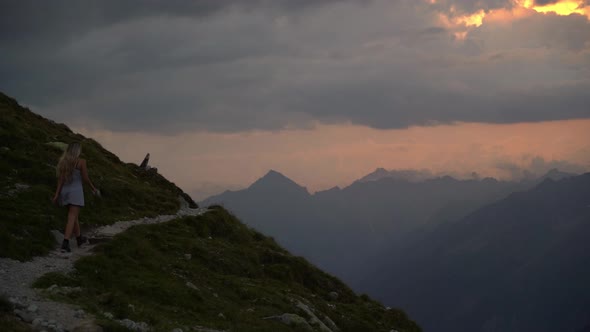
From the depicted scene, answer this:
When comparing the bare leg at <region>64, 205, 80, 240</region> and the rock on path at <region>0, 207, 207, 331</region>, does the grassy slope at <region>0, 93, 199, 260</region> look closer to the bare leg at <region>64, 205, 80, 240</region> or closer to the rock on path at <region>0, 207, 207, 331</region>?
the rock on path at <region>0, 207, 207, 331</region>

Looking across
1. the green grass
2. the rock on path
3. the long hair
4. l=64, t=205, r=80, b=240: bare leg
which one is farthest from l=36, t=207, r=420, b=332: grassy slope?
the long hair

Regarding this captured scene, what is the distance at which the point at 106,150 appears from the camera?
2361 inches

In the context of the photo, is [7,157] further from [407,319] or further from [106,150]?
[407,319]

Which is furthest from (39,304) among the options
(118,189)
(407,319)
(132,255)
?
(407,319)

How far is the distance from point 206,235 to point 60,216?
12057 millimetres

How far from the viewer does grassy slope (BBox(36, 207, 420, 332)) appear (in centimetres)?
1914

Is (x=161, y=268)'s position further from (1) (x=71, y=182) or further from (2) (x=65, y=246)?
(1) (x=71, y=182)

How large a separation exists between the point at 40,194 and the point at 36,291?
13.8 metres

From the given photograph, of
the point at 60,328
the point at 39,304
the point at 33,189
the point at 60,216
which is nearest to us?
the point at 60,328

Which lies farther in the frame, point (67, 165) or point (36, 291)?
point (67, 165)

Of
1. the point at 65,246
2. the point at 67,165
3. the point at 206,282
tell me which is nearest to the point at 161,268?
the point at 206,282

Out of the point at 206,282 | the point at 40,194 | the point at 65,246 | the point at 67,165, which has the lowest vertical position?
the point at 206,282

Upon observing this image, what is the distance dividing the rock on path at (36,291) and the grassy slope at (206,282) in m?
0.66

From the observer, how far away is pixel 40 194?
29.7m
